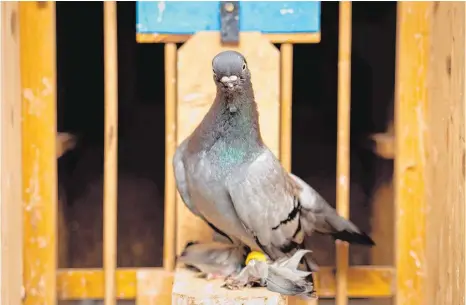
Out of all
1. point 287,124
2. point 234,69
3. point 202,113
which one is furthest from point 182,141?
point 234,69

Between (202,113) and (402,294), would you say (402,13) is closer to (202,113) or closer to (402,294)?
(202,113)

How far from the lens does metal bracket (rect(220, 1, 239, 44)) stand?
146 centimetres

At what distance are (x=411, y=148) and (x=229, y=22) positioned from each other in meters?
0.44

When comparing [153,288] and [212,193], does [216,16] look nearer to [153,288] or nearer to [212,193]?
[212,193]

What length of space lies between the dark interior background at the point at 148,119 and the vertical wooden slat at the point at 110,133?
0.47m

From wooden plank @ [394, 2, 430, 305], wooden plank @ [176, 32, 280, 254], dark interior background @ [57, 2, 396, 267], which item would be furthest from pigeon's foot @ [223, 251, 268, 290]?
dark interior background @ [57, 2, 396, 267]

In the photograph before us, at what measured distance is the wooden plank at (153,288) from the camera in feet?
4.91

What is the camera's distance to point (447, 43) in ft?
4.66

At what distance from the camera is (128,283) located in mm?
1538

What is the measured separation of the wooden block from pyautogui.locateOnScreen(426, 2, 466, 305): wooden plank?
0.37 m

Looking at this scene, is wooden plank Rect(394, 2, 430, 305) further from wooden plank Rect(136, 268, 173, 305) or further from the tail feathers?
wooden plank Rect(136, 268, 173, 305)

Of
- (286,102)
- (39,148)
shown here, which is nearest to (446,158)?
(286,102)

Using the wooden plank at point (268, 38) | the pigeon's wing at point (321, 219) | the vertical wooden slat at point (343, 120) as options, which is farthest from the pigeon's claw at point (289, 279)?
the wooden plank at point (268, 38)

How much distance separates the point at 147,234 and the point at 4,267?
0.69 m
